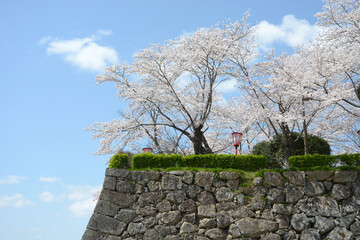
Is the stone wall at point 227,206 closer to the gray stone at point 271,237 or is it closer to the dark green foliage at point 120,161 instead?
the gray stone at point 271,237

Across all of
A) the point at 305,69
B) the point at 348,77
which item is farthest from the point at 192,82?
the point at 348,77

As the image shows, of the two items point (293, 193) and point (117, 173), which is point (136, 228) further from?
point (293, 193)

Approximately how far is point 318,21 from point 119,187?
9.94 m

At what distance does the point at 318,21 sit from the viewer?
13.8 meters

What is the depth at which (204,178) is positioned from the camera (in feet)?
34.1

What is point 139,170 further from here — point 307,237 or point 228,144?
point 228,144

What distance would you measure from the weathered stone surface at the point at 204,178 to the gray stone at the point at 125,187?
1.93m

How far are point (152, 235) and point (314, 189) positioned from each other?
480cm

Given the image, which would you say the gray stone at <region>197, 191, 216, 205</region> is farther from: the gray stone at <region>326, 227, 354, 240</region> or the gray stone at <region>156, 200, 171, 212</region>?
the gray stone at <region>326, 227, 354, 240</region>

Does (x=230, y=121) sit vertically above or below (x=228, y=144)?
above

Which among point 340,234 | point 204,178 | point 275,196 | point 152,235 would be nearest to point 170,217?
point 152,235

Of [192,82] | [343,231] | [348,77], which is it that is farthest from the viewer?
[192,82]

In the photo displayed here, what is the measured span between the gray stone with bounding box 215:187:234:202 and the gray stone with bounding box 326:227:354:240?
9.20 ft

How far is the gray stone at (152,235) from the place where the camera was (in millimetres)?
9977
